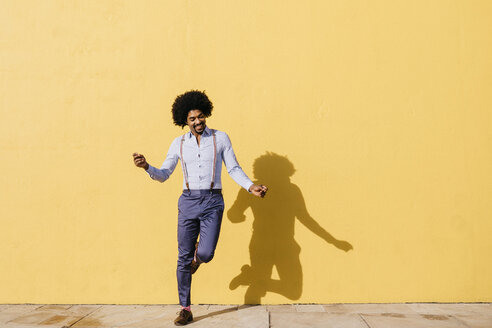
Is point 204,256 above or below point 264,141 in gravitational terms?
below

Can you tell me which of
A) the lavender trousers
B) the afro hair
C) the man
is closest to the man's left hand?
the man

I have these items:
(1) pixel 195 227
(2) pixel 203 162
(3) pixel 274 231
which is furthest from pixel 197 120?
(3) pixel 274 231

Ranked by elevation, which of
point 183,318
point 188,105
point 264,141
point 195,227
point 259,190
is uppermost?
point 188,105

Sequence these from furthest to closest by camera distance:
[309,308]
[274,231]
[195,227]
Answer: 1. [274,231]
2. [309,308]
3. [195,227]

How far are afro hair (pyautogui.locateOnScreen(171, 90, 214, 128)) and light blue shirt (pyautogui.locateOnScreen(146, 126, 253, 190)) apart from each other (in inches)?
7.9

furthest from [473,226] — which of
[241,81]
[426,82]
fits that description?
[241,81]

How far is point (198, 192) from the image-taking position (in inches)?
128

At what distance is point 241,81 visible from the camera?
3877mm

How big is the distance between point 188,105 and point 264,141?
0.84 m

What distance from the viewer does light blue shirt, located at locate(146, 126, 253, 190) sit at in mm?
3262

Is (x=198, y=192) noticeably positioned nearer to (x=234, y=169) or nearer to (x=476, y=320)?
(x=234, y=169)

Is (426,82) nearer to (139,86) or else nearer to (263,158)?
(263,158)

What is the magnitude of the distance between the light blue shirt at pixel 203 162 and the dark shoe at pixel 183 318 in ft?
3.34

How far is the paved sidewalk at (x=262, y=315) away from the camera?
318cm
